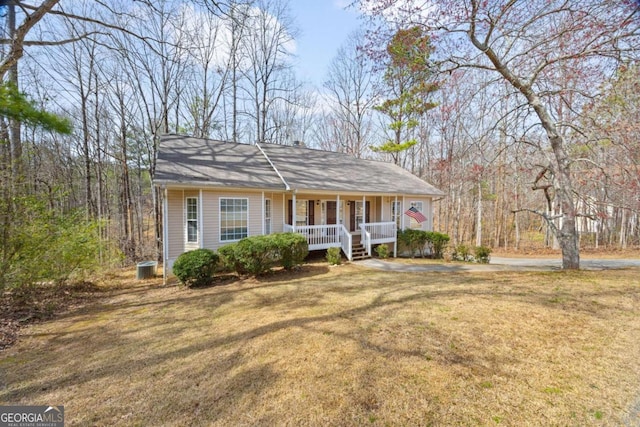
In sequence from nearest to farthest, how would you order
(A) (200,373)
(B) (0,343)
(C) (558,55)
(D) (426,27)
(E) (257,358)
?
(A) (200,373), (E) (257,358), (B) (0,343), (D) (426,27), (C) (558,55)

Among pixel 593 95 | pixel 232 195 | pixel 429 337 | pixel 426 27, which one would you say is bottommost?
pixel 429 337

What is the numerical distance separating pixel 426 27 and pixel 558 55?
3.90 m

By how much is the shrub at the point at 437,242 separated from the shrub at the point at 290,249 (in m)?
7.63

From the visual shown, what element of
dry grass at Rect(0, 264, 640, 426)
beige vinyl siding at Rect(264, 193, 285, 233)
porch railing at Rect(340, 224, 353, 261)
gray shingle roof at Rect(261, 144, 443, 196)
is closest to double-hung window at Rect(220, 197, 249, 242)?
beige vinyl siding at Rect(264, 193, 285, 233)

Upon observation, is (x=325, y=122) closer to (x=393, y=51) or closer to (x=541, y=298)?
(x=393, y=51)

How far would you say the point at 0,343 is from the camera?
4.76 metres

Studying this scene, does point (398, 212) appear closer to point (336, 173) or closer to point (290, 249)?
point (336, 173)

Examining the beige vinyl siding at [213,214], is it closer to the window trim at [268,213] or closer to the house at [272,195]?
the house at [272,195]

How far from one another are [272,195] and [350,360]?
28.4 ft

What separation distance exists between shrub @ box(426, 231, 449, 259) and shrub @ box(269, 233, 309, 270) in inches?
301

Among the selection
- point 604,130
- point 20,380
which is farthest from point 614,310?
point 20,380

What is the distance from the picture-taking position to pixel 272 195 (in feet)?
37.5

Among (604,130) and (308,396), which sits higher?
(604,130)

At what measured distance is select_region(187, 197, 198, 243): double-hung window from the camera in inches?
382
